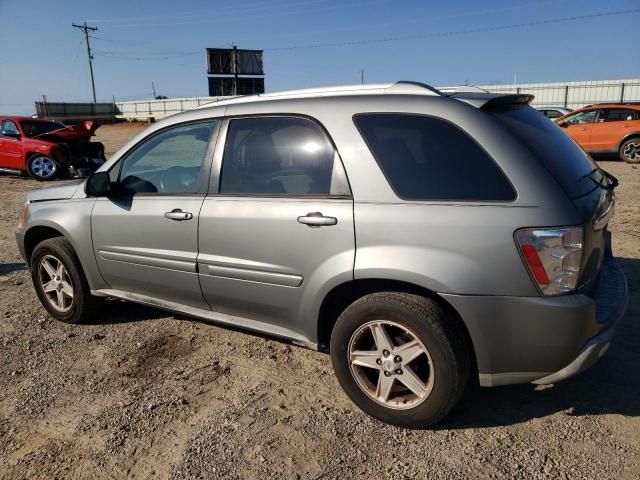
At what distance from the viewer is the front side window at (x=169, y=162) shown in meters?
3.34

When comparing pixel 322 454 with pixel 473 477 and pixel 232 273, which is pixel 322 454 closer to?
pixel 473 477

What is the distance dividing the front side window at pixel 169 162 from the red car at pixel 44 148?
9.60 metres

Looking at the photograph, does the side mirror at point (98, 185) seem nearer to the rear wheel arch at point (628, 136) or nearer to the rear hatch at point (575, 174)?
the rear hatch at point (575, 174)

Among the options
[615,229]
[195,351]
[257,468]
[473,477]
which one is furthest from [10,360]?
[615,229]

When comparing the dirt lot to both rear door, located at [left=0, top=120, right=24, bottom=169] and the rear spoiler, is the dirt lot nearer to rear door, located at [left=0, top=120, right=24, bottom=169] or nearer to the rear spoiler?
the rear spoiler

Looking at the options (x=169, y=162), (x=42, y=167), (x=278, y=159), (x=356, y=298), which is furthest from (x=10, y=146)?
(x=356, y=298)

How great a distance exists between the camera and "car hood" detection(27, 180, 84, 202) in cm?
393

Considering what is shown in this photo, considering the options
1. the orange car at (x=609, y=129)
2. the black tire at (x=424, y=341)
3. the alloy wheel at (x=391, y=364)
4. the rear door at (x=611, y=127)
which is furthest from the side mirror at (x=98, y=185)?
the rear door at (x=611, y=127)

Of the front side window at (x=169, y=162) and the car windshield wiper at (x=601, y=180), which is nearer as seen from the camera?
the car windshield wiper at (x=601, y=180)

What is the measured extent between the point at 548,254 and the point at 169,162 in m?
2.59

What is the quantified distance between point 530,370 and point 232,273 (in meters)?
1.73

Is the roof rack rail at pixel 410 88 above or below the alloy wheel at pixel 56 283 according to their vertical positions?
above

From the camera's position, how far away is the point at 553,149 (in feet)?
8.32

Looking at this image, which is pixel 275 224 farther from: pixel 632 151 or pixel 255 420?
pixel 632 151
